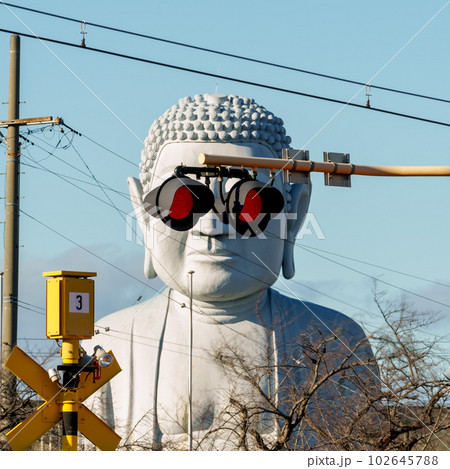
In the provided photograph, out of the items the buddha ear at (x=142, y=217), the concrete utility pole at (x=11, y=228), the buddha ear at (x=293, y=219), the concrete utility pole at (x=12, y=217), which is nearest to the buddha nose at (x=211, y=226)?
the buddha ear at (x=142, y=217)

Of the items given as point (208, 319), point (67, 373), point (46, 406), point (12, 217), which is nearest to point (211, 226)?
point (208, 319)

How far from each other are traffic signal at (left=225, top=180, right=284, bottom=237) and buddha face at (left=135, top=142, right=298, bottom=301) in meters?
5.20

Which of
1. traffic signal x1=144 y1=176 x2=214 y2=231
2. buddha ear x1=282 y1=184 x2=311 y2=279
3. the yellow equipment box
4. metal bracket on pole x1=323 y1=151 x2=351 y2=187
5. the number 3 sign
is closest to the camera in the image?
traffic signal x1=144 y1=176 x2=214 y2=231

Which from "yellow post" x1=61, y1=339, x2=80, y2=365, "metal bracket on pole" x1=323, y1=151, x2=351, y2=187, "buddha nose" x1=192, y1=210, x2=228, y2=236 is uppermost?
"metal bracket on pole" x1=323, y1=151, x2=351, y2=187

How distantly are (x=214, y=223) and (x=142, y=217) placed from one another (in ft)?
5.18

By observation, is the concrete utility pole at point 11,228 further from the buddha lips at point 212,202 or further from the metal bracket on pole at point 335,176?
the metal bracket on pole at point 335,176

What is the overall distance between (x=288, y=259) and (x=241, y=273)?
47.2 inches

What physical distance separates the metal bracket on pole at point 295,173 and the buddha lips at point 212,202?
0.40 meters

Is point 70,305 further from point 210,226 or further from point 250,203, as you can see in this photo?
point 210,226

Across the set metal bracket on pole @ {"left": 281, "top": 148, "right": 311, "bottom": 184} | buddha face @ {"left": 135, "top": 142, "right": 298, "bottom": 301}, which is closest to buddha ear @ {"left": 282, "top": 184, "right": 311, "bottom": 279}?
buddha face @ {"left": 135, "top": 142, "right": 298, "bottom": 301}

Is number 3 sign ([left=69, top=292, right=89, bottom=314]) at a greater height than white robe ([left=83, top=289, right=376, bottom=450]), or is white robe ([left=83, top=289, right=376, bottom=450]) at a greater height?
number 3 sign ([left=69, top=292, right=89, bottom=314])

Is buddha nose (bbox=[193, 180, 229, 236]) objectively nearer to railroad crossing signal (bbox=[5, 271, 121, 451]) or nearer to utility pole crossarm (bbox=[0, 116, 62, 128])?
utility pole crossarm (bbox=[0, 116, 62, 128])

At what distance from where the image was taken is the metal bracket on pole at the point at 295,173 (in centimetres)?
1235

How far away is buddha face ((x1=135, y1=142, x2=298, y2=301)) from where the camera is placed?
17.5 metres
